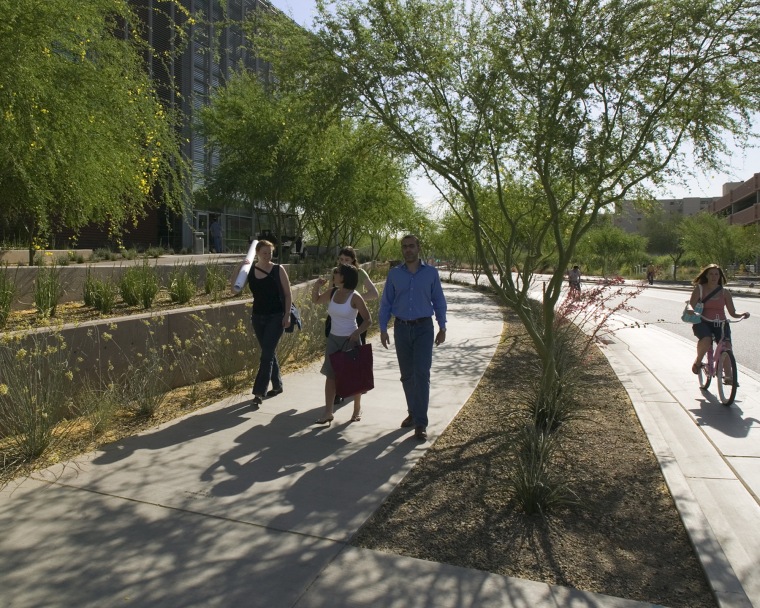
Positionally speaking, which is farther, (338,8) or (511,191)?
(511,191)

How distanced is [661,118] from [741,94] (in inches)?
27.6

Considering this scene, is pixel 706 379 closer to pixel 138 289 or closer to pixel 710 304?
pixel 710 304

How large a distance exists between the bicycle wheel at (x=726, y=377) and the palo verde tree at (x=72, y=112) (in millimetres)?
7146

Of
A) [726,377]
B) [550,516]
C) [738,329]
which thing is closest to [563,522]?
[550,516]

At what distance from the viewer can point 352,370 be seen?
19.9 ft

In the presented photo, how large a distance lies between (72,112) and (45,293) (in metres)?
2.03

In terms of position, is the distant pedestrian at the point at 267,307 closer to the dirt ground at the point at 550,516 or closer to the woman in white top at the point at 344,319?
the woman in white top at the point at 344,319

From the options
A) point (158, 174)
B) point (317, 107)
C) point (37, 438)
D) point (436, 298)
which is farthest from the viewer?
point (158, 174)

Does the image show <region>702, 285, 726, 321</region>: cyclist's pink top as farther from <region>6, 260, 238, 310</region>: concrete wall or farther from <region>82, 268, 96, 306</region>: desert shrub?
<region>6, 260, 238, 310</region>: concrete wall

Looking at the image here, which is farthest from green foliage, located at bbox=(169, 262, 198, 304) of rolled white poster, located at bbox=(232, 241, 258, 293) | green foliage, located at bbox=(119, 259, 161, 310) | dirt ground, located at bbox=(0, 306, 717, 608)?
dirt ground, located at bbox=(0, 306, 717, 608)

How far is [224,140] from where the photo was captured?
15.7 m

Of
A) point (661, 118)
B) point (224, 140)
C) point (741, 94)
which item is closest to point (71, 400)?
point (661, 118)

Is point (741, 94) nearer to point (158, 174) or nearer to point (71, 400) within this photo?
point (71, 400)

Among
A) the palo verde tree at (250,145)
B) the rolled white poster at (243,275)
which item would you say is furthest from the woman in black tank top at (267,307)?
the palo verde tree at (250,145)
